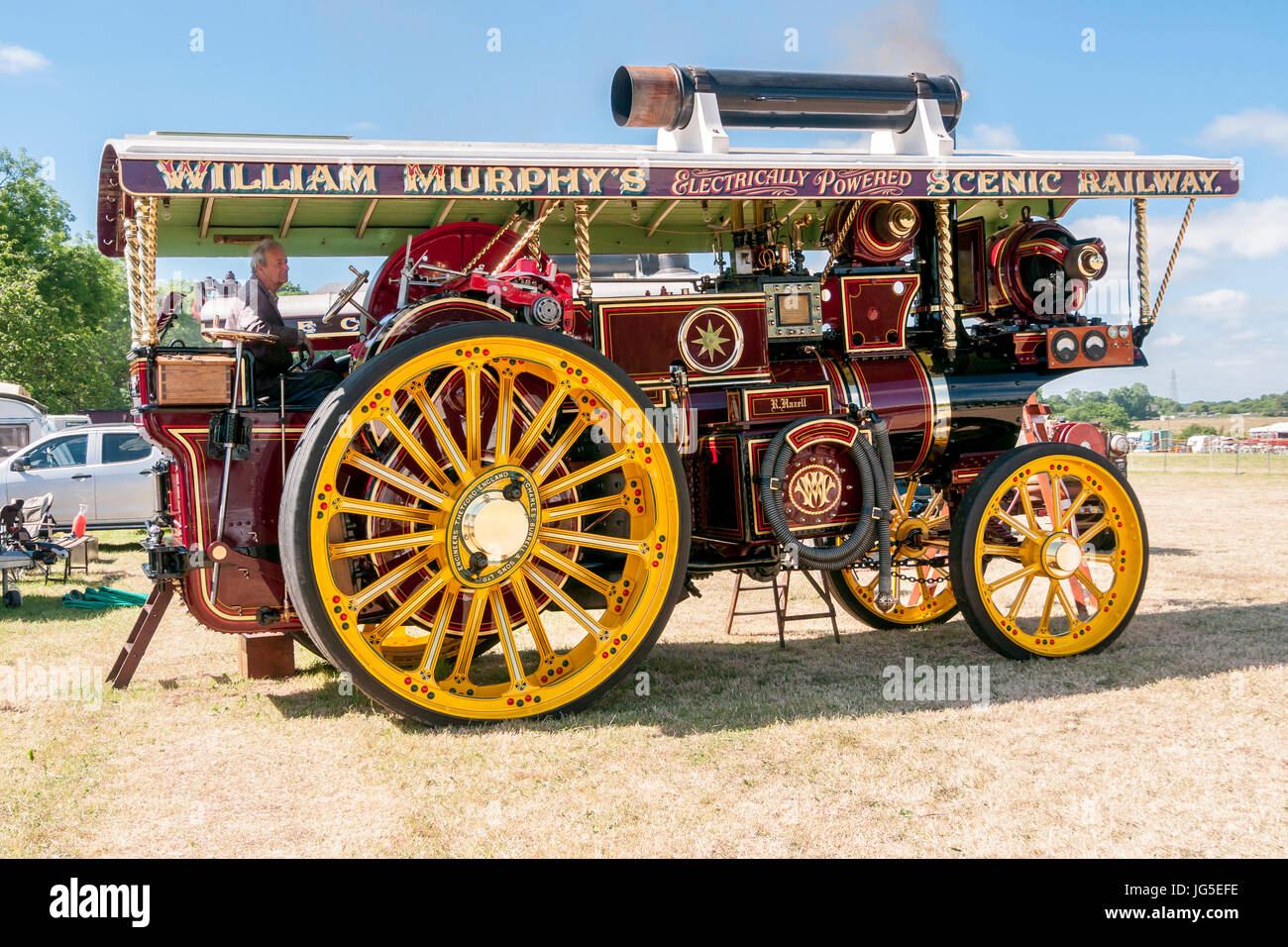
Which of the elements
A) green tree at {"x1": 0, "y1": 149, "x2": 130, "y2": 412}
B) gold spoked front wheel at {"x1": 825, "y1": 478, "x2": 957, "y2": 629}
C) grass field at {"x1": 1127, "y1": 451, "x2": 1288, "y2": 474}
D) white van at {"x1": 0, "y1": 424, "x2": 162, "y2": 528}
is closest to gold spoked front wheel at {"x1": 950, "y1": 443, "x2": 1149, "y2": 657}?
gold spoked front wheel at {"x1": 825, "y1": 478, "x2": 957, "y2": 629}

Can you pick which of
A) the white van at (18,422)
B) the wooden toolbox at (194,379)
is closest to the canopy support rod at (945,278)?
the wooden toolbox at (194,379)

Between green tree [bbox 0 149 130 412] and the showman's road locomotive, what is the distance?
88.2 feet

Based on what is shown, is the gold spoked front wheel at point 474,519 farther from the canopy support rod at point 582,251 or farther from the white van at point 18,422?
the white van at point 18,422

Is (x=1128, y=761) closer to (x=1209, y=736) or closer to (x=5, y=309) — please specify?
(x=1209, y=736)

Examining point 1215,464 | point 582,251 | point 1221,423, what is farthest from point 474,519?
point 1221,423

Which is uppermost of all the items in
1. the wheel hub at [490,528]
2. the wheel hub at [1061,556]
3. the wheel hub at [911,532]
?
the wheel hub at [490,528]

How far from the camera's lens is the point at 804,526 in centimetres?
592

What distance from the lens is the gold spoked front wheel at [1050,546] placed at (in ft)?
19.7

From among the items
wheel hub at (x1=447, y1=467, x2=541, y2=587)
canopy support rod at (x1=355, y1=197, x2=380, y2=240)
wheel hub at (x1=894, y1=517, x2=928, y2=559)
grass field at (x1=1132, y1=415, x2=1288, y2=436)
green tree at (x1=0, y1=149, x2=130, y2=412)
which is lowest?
wheel hub at (x1=894, y1=517, x2=928, y2=559)

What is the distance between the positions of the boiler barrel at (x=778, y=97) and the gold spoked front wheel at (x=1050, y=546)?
2.21 m

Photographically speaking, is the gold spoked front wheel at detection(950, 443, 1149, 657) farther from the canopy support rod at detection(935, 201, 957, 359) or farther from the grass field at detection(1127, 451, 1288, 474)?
the grass field at detection(1127, 451, 1288, 474)

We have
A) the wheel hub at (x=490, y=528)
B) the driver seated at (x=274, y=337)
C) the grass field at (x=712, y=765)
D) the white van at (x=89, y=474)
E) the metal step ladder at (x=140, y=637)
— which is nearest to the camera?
the grass field at (x=712, y=765)

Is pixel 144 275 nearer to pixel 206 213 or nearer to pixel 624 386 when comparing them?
pixel 206 213

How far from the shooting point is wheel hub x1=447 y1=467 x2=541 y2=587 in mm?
4980
